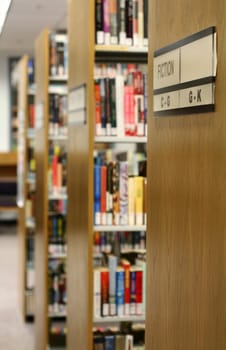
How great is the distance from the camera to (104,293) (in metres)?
3.10

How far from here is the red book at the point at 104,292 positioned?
3.09m

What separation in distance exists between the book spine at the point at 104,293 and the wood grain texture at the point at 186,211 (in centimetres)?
92

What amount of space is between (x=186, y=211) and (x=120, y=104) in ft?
4.71

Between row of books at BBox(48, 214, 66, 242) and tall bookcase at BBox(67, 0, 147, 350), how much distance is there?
111 centimetres

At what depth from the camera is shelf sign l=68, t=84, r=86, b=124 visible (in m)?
3.12

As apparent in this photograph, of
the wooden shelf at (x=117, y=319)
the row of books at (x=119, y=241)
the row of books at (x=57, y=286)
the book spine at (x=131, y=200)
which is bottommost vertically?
the row of books at (x=57, y=286)

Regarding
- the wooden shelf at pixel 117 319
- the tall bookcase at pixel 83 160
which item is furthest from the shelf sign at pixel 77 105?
the wooden shelf at pixel 117 319

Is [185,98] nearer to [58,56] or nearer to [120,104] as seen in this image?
[120,104]

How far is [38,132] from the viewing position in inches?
188

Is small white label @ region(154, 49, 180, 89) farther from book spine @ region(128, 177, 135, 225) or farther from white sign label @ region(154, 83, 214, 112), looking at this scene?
book spine @ region(128, 177, 135, 225)

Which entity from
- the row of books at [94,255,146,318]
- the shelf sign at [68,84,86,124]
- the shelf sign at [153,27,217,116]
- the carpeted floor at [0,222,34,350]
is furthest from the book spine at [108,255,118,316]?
the carpeted floor at [0,222,34,350]

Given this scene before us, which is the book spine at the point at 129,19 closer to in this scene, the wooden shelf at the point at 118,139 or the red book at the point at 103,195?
the wooden shelf at the point at 118,139

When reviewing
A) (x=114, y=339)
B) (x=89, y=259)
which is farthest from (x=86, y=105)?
(x=114, y=339)

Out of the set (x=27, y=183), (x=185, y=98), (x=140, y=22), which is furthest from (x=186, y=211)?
(x=27, y=183)
